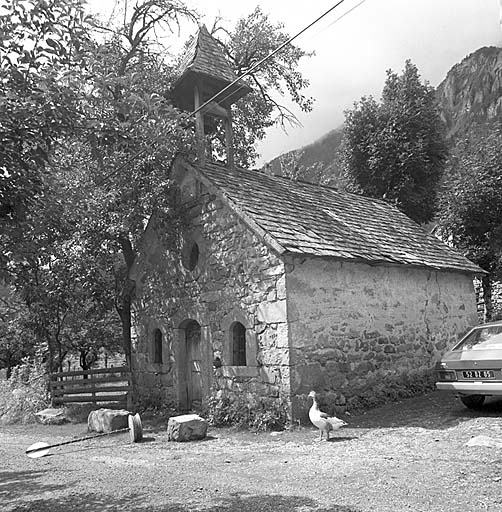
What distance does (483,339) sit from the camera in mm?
9492

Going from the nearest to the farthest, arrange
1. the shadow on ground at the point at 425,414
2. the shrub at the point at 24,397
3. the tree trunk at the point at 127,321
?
the shadow on ground at the point at 425,414
the shrub at the point at 24,397
the tree trunk at the point at 127,321

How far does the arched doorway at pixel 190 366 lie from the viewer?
39.5 ft

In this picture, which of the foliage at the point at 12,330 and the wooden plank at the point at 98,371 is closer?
the wooden plank at the point at 98,371

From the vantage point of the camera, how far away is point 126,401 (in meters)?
12.9

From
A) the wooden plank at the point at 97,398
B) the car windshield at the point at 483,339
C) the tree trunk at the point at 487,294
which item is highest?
the tree trunk at the point at 487,294

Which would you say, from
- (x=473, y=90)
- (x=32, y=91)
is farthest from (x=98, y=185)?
(x=473, y=90)

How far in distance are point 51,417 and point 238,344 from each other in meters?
5.21

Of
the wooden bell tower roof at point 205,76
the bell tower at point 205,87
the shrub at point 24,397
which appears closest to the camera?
the bell tower at point 205,87

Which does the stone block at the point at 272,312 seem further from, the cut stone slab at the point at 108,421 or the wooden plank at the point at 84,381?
the wooden plank at the point at 84,381

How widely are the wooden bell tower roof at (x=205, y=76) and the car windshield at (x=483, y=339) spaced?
26.2 feet

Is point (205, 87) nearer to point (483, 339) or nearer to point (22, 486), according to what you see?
point (483, 339)

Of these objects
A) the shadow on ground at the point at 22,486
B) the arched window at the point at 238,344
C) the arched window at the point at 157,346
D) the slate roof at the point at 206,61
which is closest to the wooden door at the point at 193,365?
the arched window at the point at 157,346

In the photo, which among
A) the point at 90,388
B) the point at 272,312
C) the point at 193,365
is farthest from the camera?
the point at 90,388

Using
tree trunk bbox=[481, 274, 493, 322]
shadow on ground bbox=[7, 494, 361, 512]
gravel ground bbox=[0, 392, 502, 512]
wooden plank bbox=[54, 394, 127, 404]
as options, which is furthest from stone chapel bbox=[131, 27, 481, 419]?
tree trunk bbox=[481, 274, 493, 322]
